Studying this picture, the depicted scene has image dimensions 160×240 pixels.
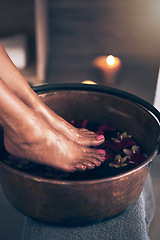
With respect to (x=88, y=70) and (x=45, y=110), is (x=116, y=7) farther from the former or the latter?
(x=45, y=110)

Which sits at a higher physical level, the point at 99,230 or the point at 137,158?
the point at 137,158

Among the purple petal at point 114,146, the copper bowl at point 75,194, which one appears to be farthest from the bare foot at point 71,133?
the copper bowl at point 75,194

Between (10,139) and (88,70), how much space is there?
1.55 metres

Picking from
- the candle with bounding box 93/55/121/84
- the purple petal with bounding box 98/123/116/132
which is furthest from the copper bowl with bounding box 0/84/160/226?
the candle with bounding box 93/55/121/84

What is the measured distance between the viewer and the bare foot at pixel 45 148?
647 millimetres

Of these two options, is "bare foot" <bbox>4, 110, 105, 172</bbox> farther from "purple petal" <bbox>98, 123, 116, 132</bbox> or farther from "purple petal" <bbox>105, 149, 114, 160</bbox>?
"purple petal" <bbox>98, 123, 116, 132</bbox>

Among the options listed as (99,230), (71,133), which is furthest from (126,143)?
(99,230)

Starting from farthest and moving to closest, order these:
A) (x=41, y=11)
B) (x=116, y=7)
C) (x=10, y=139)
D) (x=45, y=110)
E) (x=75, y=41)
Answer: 1. (x=75, y=41)
2. (x=116, y=7)
3. (x=41, y=11)
4. (x=45, y=110)
5. (x=10, y=139)

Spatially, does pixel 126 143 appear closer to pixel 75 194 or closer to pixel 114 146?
pixel 114 146

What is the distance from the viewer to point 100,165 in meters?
0.74

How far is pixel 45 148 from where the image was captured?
0.69 m

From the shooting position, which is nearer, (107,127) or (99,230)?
(99,230)

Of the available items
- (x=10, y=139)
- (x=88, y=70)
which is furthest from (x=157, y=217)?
(x=88, y=70)

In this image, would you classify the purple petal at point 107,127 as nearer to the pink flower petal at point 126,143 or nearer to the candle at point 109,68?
the pink flower petal at point 126,143
